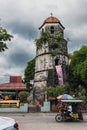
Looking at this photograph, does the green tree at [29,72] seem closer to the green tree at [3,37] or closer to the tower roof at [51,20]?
the tower roof at [51,20]

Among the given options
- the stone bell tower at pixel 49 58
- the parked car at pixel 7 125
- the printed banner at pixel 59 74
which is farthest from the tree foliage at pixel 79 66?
the parked car at pixel 7 125

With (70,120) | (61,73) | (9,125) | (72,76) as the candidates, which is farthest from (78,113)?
(72,76)

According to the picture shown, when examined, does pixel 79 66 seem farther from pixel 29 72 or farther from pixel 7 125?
pixel 7 125

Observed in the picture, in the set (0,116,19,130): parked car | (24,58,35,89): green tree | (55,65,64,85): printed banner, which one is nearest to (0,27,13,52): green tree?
(0,116,19,130): parked car

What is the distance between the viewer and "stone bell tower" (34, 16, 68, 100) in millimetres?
46094

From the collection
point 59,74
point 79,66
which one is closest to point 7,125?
point 59,74

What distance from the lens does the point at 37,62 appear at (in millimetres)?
48562

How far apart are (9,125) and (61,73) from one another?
37827 mm

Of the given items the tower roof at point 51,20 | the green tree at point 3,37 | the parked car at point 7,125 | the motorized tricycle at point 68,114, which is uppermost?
the tower roof at point 51,20

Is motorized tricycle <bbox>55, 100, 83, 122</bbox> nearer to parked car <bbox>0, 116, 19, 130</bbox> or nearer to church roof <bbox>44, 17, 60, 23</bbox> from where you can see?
parked car <bbox>0, 116, 19, 130</bbox>

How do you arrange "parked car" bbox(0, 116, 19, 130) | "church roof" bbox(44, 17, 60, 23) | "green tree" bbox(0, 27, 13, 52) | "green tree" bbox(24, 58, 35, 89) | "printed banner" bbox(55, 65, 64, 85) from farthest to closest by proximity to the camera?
"green tree" bbox(24, 58, 35, 89) < "church roof" bbox(44, 17, 60, 23) < "printed banner" bbox(55, 65, 64, 85) < "green tree" bbox(0, 27, 13, 52) < "parked car" bbox(0, 116, 19, 130)

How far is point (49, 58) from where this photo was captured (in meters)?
47.0

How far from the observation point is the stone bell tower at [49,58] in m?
46.1

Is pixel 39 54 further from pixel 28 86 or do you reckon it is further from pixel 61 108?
pixel 61 108
